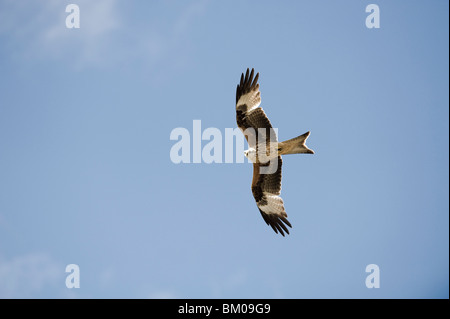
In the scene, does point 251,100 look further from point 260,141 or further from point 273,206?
point 273,206

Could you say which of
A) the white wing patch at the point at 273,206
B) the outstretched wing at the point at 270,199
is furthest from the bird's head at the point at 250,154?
the white wing patch at the point at 273,206

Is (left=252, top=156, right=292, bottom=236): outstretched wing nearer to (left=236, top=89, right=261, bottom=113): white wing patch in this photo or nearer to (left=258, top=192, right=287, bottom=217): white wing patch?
(left=258, top=192, right=287, bottom=217): white wing patch

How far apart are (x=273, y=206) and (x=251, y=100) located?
2.70 m

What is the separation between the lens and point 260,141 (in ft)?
32.4

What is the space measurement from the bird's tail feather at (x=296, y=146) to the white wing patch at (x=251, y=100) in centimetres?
101

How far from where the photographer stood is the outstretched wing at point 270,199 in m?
10.8

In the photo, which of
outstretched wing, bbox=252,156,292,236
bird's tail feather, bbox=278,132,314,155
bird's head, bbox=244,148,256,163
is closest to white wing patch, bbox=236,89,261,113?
bird's head, bbox=244,148,256,163

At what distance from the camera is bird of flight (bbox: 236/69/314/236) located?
9734mm

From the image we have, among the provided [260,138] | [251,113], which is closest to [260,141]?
[260,138]

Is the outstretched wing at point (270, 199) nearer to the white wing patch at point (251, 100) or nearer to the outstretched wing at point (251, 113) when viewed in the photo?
the outstretched wing at point (251, 113)

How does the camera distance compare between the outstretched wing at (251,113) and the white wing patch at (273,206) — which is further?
the white wing patch at (273,206)
